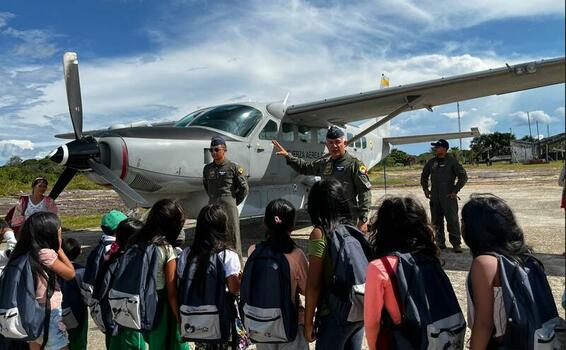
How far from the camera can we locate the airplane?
696 centimetres

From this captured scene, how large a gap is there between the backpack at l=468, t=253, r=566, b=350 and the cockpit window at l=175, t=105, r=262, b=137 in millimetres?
7167

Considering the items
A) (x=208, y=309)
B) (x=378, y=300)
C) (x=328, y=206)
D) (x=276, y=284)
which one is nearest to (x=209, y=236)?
(x=208, y=309)

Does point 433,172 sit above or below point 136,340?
above

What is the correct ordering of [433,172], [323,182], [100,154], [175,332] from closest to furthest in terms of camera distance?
[323,182] < [175,332] < [100,154] < [433,172]

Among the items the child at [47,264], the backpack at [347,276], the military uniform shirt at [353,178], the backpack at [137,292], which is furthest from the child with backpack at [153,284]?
the military uniform shirt at [353,178]

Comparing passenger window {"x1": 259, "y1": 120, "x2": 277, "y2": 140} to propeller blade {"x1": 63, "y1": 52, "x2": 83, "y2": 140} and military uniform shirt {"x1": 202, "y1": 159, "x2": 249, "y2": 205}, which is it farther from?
propeller blade {"x1": 63, "y1": 52, "x2": 83, "y2": 140}

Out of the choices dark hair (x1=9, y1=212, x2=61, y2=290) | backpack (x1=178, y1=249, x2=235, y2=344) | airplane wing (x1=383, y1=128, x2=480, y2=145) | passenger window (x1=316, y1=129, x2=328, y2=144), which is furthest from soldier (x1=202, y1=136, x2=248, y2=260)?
airplane wing (x1=383, y1=128, x2=480, y2=145)

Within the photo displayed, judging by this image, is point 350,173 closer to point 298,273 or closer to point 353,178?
point 353,178

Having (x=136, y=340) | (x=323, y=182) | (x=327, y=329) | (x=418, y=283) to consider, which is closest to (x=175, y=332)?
(x=136, y=340)

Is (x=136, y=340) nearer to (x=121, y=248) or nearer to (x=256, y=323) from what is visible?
(x=121, y=248)

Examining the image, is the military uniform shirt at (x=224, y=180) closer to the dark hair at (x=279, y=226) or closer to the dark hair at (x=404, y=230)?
the dark hair at (x=279, y=226)

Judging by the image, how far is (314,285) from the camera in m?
2.53

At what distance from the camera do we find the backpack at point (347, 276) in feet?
8.08

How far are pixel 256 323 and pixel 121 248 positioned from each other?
3.94 ft
